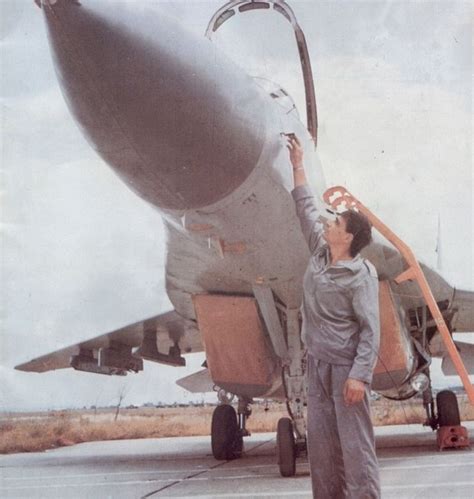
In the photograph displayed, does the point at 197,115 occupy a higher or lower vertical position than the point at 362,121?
lower

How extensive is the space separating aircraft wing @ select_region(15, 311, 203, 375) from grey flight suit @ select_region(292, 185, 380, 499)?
4308 millimetres

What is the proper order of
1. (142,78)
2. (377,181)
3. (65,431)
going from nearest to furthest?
(142,78) → (377,181) → (65,431)

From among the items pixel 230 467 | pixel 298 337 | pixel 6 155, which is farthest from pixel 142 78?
pixel 230 467

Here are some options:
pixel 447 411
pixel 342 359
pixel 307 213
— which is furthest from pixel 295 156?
pixel 447 411

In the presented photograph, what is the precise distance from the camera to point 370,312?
1.96 m

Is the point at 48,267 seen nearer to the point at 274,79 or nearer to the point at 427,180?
the point at 274,79

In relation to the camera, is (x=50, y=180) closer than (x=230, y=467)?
Yes

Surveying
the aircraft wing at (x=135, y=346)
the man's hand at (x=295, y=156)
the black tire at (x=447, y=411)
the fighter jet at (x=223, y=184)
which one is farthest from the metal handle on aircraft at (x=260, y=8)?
the black tire at (x=447, y=411)

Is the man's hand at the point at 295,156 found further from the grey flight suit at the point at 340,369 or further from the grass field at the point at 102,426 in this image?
the grass field at the point at 102,426

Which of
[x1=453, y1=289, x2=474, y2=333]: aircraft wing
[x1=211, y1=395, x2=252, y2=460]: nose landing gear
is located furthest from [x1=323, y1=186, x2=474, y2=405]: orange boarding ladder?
[x1=211, y1=395, x2=252, y2=460]: nose landing gear

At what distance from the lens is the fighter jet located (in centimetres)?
231

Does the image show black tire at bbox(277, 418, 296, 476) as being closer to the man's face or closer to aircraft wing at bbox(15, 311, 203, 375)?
the man's face

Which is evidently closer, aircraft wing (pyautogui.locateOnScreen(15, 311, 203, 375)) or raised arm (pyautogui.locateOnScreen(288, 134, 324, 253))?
raised arm (pyautogui.locateOnScreen(288, 134, 324, 253))

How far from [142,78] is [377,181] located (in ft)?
5.06
